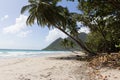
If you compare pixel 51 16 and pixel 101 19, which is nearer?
pixel 101 19

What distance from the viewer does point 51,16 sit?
28.4 meters

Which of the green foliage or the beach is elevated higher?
the green foliage

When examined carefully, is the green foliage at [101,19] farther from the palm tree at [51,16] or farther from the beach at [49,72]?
the beach at [49,72]

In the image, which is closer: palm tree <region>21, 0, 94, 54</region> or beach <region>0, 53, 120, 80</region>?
beach <region>0, 53, 120, 80</region>

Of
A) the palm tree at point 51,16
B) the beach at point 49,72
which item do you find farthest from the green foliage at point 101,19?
the beach at point 49,72

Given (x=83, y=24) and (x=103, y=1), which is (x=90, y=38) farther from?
(x=103, y=1)

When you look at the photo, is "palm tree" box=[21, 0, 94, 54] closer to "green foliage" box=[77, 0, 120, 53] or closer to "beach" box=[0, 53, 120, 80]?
"green foliage" box=[77, 0, 120, 53]

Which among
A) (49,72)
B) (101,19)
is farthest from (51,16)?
(49,72)

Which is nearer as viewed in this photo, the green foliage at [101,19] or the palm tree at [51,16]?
the green foliage at [101,19]

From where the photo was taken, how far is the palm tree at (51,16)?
28344 millimetres

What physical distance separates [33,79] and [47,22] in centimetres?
2014

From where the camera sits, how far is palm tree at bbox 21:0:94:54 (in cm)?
2834

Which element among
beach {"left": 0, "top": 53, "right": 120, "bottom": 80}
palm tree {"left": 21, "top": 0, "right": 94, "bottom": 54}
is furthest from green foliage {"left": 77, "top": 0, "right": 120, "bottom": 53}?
beach {"left": 0, "top": 53, "right": 120, "bottom": 80}

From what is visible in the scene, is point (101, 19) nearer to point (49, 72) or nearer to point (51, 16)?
point (51, 16)
